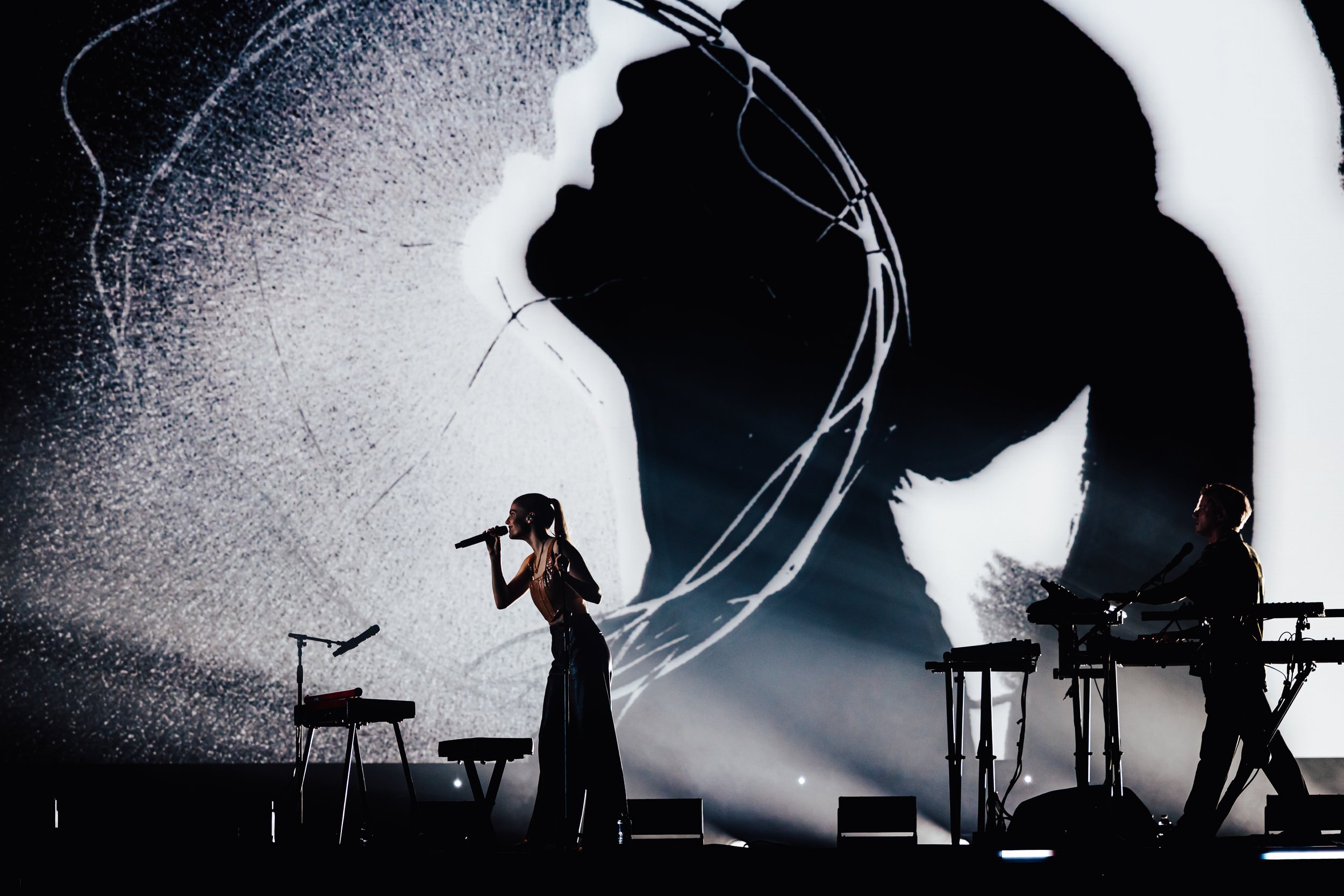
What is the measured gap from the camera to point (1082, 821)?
3486 millimetres

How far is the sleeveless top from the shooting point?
3674mm

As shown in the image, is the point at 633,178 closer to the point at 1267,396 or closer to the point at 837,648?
the point at 837,648

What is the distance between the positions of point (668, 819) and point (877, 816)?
2.59 feet

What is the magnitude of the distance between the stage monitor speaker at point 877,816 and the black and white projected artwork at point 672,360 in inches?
38.7

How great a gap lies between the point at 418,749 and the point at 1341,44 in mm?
5739

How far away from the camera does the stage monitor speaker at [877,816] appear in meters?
4.25

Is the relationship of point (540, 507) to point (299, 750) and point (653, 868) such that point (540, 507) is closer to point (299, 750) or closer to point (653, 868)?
point (299, 750)

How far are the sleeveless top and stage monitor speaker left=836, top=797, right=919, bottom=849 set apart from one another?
130cm

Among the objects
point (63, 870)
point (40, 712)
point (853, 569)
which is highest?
point (853, 569)

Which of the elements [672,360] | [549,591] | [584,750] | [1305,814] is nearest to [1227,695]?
[1305,814]

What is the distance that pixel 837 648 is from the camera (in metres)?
5.39

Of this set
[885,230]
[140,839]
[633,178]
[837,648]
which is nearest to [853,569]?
[837,648]

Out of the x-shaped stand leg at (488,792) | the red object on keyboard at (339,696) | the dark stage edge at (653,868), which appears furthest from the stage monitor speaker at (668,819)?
the dark stage edge at (653,868)

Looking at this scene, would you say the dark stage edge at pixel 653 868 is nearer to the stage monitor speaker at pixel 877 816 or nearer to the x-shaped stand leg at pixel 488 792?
the x-shaped stand leg at pixel 488 792
